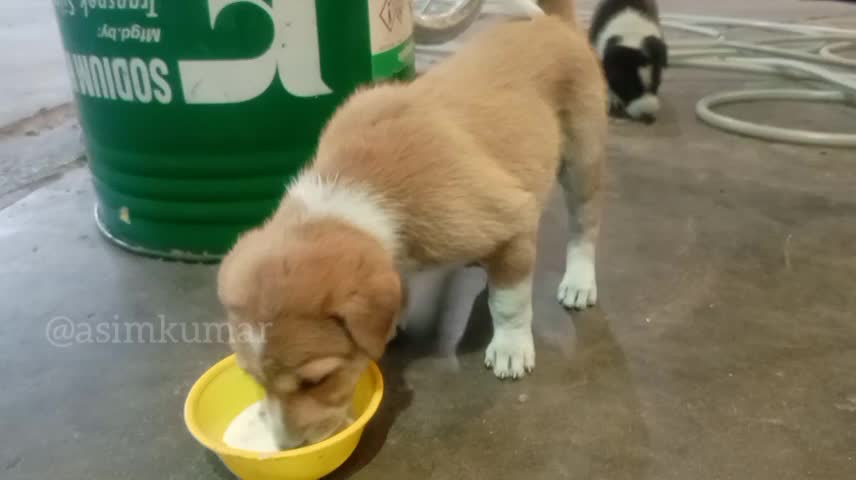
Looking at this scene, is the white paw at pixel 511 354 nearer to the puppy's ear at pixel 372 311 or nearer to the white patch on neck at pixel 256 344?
the puppy's ear at pixel 372 311

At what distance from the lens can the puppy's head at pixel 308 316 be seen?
1.31 meters

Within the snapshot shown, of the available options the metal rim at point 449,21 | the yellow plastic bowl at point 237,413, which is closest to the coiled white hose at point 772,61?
the metal rim at point 449,21

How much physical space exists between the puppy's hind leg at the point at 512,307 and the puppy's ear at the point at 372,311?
1.55ft

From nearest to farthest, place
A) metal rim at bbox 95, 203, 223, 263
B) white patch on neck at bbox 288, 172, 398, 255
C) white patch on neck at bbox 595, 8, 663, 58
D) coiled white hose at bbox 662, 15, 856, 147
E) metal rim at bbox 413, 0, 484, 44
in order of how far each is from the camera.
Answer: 1. white patch on neck at bbox 288, 172, 398, 255
2. metal rim at bbox 95, 203, 223, 263
3. metal rim at bbox 413, 0, 484, 44
4. coiled white hose at bbox 662, 15, 856, 147
5. white patch on neck at bbox 595, 8, 663, 58

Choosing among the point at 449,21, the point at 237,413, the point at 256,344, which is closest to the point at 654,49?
the point at 449,21

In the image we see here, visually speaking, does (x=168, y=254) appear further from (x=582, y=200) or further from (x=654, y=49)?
(x=654, y=49)

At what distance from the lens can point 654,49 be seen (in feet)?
13.0

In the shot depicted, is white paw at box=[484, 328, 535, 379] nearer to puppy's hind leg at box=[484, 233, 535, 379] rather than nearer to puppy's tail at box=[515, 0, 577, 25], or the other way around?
puppy's hind leg at box=[484, 233, 535, 379]

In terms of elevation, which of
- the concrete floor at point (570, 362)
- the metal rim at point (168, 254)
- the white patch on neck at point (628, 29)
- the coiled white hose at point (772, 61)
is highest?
the white patch on neck at point (628, 29)

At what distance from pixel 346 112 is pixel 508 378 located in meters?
0.75

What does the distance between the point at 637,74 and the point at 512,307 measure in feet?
8.05

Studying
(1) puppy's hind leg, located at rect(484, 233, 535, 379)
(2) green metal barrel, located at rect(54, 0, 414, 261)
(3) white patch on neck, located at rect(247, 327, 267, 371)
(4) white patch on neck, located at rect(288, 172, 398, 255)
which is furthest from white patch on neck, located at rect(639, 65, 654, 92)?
(3) white patch on neck, located at rect(247, 327, 267, 371)

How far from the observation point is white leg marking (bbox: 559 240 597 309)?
216 cm

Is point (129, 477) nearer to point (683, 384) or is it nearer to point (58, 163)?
point (683, 384)
